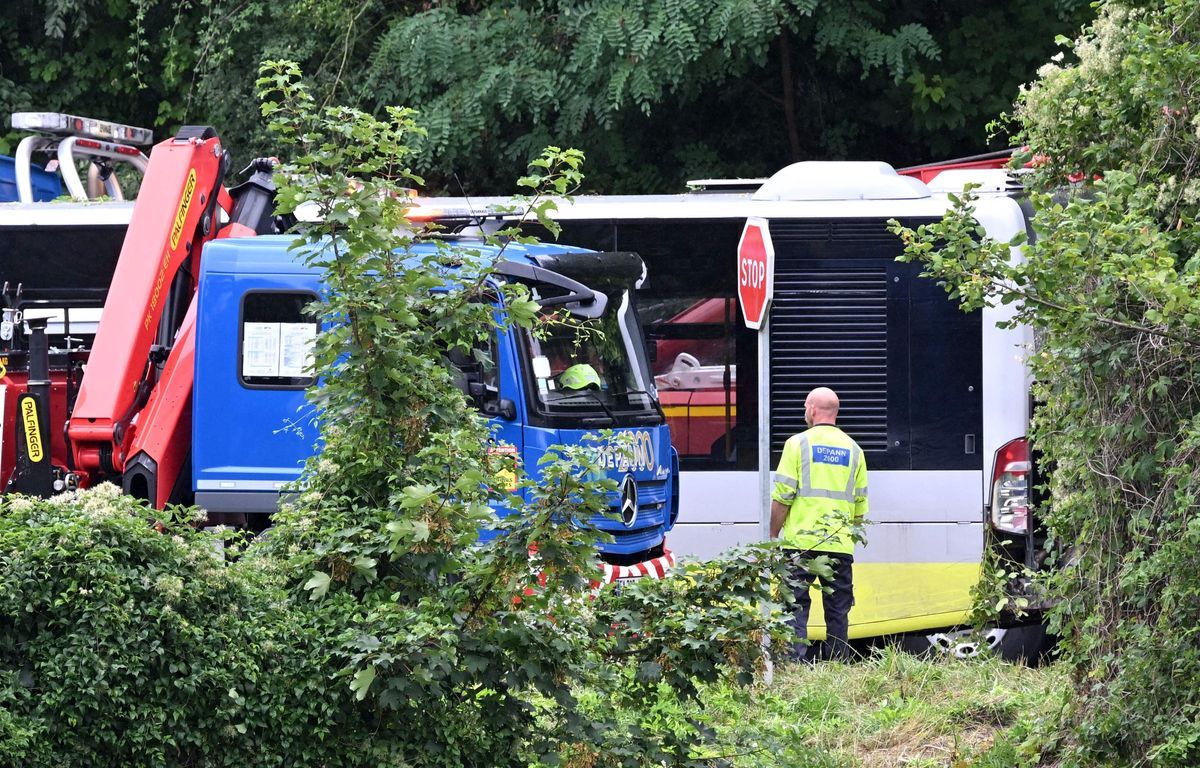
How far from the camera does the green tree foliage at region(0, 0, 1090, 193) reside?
13.1 metres

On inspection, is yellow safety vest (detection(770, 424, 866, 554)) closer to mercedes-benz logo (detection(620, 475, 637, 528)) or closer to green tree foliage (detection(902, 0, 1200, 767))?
mercedes-benz logo (detection(620, 475, 637, 528))

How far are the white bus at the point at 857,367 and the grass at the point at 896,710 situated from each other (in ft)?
5.81

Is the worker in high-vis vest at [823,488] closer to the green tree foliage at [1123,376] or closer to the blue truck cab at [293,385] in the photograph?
the blue truck cab at [293,385]

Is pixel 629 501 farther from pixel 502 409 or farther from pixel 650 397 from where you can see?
pixel 502 409

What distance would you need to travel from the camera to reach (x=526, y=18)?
1387 centimetres

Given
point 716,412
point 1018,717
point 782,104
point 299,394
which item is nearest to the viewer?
point 1018,717

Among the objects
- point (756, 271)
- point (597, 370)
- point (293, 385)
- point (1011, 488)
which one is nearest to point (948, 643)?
point (1011, 488)

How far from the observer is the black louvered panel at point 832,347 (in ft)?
32.1

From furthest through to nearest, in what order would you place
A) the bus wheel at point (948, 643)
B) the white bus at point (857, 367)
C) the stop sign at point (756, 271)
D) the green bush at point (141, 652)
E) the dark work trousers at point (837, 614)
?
1. the white bus at point (857, 367)
2. the dark work trousers at point (837, 614)
3. the bus wheel at point (948, 643)
4. the stop sign at point (756, 271)
5. the green bush at point (141, 652)

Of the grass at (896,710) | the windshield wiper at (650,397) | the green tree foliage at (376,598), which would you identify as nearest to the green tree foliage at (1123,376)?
the grass at (896,710)

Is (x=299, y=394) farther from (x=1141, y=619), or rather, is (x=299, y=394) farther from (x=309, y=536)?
(x=1141, y=619)

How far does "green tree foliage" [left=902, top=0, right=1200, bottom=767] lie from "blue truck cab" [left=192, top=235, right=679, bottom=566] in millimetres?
3177

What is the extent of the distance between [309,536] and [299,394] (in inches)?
160

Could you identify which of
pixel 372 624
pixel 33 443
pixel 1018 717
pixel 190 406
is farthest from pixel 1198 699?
pixel 33 443
